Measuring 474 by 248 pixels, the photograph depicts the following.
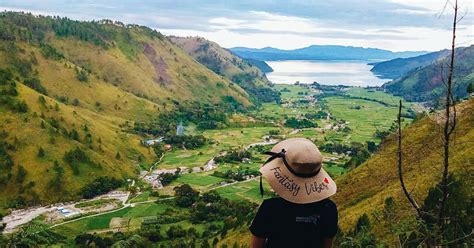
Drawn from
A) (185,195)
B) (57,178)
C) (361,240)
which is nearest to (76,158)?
(57,178)

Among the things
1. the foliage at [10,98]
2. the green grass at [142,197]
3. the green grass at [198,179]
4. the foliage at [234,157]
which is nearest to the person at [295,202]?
the green grass at [142,197]

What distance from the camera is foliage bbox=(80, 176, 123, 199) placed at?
132 meters

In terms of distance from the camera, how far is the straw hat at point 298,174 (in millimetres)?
8609

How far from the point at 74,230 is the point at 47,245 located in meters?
96.1

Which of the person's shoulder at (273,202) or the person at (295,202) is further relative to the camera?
the person's shoulder at (273,202)

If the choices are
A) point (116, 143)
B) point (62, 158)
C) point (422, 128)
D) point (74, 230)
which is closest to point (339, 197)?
point (422, 128)

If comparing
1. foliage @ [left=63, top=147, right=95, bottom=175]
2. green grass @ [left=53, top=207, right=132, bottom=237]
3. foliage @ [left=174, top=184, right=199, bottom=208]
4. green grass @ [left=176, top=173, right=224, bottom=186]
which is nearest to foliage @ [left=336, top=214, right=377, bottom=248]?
green grass @ [left=53, top=207, right=132, bottom=237]

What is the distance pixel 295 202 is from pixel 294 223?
57 centimetres

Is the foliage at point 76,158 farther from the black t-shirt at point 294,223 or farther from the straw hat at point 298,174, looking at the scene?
the straw hat at point 298,174

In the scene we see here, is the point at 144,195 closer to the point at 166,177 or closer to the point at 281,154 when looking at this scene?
the point at 166,177

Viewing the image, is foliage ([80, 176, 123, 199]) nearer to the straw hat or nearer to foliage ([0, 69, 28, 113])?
foliage ([0, 69, 28, 113])

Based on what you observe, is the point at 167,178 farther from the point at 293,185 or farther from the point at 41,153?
the point at 293,185

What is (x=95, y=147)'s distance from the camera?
513 ft

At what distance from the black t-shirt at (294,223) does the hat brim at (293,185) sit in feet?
1.00
